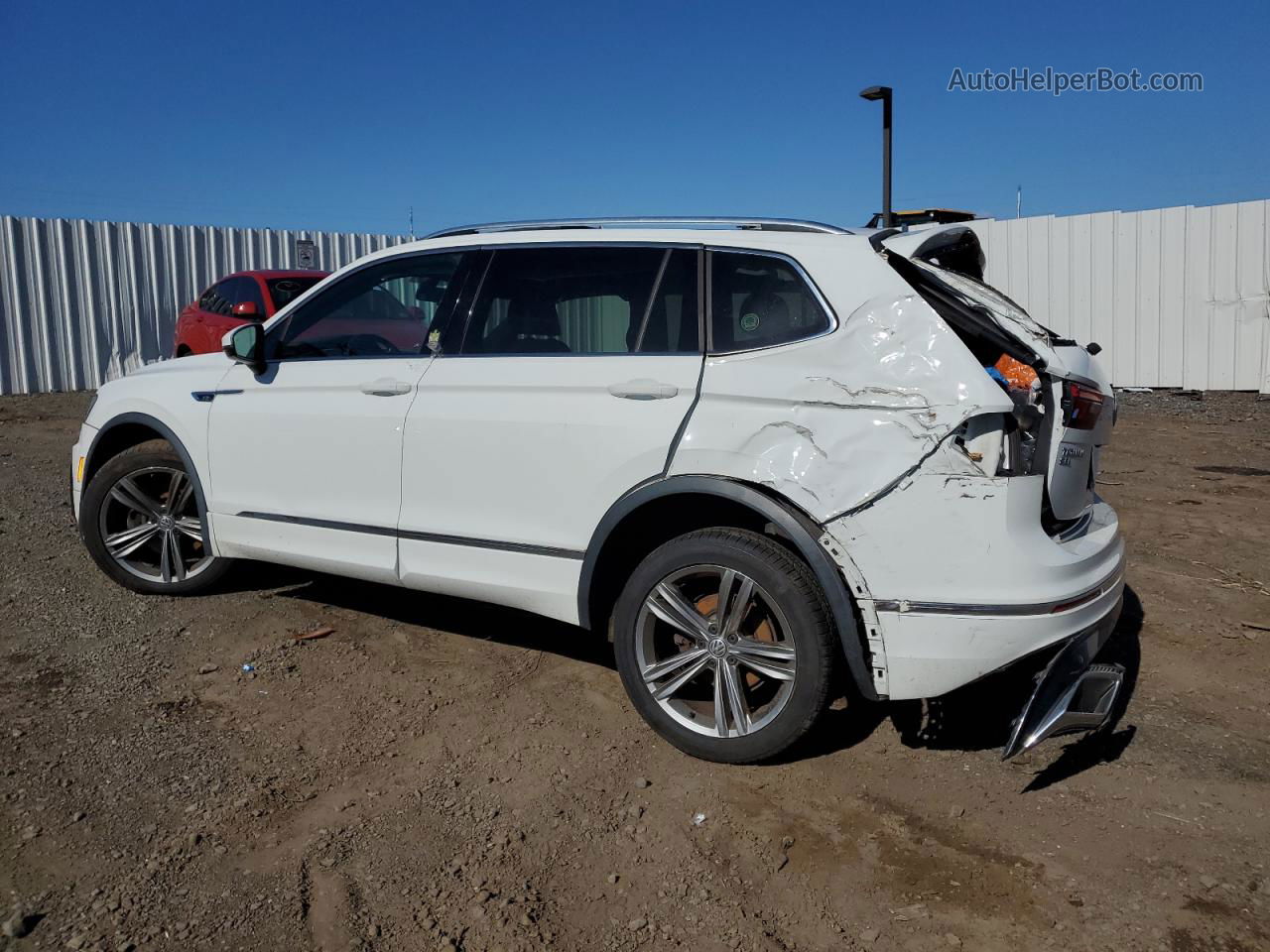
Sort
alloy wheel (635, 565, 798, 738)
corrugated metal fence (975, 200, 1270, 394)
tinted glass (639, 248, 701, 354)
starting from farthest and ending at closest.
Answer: corrugated metal fence (975, 200, 1270, 394), tinted glass (639, 248, 701, 354), alloy wheel (635, 565, 798, 738)

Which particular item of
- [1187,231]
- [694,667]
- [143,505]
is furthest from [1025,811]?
[1187,231]

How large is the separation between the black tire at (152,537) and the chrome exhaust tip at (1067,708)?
12.6ft

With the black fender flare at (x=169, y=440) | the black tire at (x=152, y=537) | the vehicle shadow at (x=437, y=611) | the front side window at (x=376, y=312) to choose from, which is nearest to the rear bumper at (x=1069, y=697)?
the vehicle shadow at (x=437, y=611)

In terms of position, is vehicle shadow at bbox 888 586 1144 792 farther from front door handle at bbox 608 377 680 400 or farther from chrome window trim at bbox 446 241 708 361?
chrome window trim at bbox 446 241 708 361

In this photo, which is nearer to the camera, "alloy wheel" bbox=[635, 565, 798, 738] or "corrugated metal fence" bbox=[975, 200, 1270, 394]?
"alloy wheel" bbox=[635, 565, 798, 738]

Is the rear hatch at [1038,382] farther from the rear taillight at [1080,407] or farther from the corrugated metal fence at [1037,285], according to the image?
the corrugated metal fence at [1037,285]

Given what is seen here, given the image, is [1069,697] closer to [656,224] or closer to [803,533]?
[803,533]

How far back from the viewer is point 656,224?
155 inches

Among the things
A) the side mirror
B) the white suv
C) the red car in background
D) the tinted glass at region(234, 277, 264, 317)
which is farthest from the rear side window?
the tinted glass at region(234, 277, 264, 317)

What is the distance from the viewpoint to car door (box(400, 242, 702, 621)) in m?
3.62

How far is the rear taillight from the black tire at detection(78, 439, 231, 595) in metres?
3.95

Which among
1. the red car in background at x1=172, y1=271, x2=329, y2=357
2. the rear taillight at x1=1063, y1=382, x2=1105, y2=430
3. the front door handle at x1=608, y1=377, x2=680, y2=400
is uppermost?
the red car in background at x1=172, y1=271, x2=329, y2=357

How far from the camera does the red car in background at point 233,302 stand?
1092 centimetres

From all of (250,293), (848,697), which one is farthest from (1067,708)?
(250,293)
